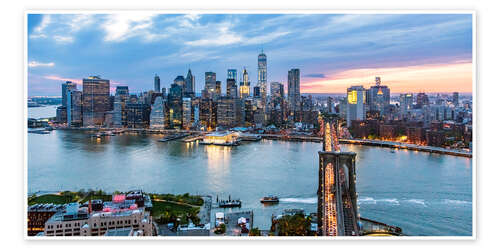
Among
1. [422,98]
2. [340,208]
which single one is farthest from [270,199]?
[422,98]

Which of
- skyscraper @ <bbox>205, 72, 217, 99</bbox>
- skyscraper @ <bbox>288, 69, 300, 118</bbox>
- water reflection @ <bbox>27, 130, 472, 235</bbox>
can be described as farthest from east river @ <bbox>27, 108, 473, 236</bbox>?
skyscraper @ <bbox>205, 72, 217, 99</bbox>

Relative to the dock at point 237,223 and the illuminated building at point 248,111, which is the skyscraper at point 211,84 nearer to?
the illuminated building at point 248,111

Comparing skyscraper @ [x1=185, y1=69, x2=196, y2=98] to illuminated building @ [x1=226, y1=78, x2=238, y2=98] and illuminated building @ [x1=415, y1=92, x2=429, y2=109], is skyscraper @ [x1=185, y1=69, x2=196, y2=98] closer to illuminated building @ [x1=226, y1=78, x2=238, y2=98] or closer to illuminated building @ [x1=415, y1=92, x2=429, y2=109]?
illuminated building @ [x1=226, y1=78, x2=238, y2=98]

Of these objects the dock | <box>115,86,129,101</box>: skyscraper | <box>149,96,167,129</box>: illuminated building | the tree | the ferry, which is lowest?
the dock

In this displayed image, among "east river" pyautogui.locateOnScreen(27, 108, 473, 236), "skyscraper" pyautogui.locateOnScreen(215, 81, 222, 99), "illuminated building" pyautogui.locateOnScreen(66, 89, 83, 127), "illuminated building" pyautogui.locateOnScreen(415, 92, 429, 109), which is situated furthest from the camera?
"skyscraper" pyautogui.locateOnScreen(215, 81, 222, 99)

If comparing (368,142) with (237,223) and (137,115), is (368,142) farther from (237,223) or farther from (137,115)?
(137,115)

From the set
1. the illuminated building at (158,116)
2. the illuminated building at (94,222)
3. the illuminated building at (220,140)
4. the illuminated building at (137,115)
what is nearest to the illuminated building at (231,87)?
the illuminated building at (137,115)

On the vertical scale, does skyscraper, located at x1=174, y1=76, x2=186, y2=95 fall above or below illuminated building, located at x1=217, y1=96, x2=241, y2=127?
above
